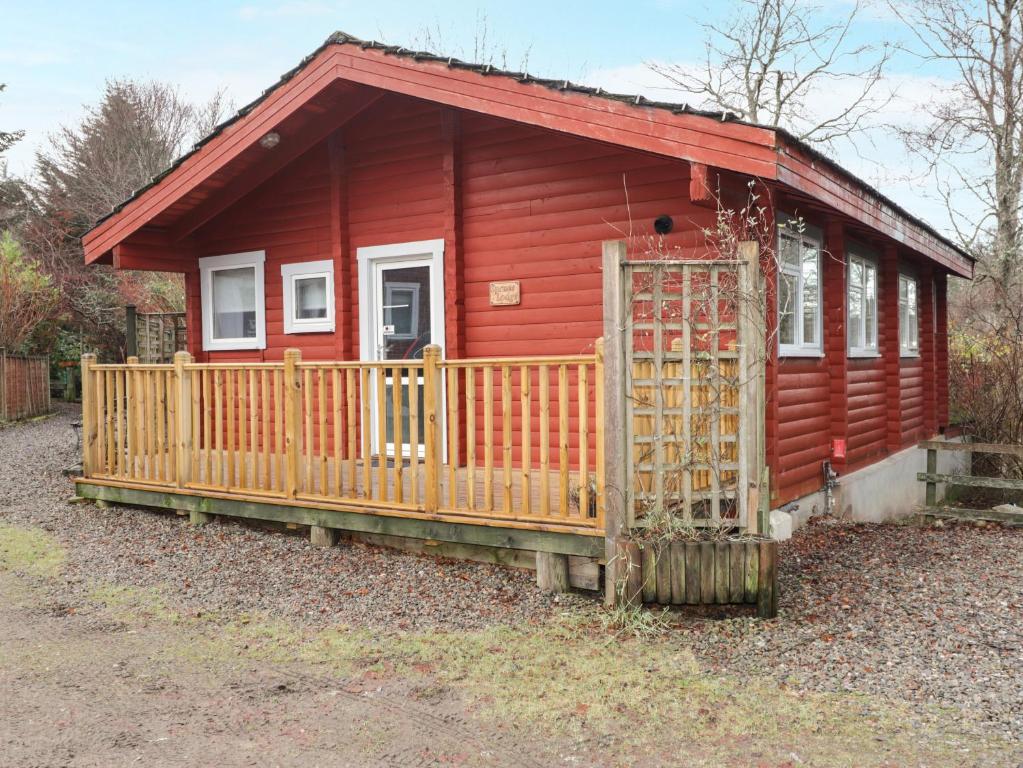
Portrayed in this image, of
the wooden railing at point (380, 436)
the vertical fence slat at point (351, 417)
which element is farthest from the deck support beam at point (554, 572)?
the vertical fence slat at point (351, 417)

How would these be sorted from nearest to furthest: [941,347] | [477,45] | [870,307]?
[870,307] < [941,347] < [477,45]

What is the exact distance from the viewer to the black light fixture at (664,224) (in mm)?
6828

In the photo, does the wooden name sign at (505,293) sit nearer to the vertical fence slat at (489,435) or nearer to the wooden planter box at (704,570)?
the vertical fence slat at (489,435)

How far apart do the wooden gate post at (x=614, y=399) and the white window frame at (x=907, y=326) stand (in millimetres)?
7670

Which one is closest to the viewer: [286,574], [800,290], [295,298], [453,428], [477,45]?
[453,428]

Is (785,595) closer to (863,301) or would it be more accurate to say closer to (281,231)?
(863,301)

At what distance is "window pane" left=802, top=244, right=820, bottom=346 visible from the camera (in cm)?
828

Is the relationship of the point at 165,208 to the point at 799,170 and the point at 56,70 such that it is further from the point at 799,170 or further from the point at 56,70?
the point at 56,70

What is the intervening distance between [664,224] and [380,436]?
2814 millimetres

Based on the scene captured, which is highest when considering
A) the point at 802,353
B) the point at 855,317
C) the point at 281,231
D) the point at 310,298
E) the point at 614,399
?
the point at 281,231

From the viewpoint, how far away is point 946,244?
1146 cm

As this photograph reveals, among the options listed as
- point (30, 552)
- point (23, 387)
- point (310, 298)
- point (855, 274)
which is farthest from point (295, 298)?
point (23, 387)

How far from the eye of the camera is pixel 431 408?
19.2ft

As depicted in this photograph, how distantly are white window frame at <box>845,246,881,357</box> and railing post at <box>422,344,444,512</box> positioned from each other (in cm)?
486
